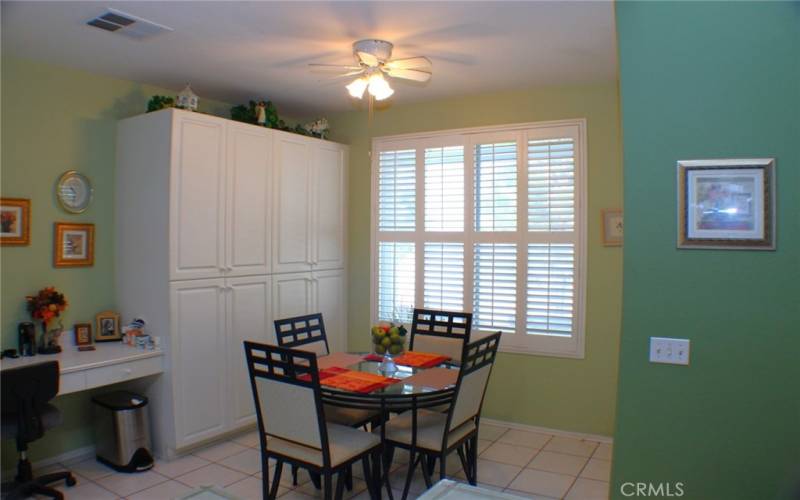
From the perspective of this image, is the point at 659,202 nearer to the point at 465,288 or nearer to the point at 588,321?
the point at 588,321

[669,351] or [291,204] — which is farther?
[291,204]

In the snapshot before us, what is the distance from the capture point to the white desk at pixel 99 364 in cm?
325

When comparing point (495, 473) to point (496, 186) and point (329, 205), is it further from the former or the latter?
point (329, 205)

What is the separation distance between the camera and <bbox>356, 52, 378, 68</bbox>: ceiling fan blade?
314 centimetres

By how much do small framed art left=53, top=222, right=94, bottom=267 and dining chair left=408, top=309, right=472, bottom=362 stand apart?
241cm

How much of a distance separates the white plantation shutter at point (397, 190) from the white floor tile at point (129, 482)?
2.70 m

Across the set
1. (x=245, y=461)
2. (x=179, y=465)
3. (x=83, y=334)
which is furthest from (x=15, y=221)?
(x=245, y=461)

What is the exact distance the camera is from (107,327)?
3.89m

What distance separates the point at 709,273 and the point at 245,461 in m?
3.12

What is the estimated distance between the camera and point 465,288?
460 centimetres

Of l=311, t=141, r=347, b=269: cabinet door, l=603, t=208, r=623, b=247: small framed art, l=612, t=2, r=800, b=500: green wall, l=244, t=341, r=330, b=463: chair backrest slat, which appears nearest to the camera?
l=612, t=2, r=800, b=500: green wall

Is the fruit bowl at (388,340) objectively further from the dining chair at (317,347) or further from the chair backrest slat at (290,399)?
the chair backrest slat at (290,399)

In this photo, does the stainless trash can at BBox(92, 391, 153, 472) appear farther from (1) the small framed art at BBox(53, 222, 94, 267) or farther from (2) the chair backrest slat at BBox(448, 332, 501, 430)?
(2) the chair backrest slat at BBox(448, 332, 501, 430)

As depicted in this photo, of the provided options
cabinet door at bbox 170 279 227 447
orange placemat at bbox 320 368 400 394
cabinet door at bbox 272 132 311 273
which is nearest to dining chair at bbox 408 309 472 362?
orange placemat at bbox 320 368 400 394
